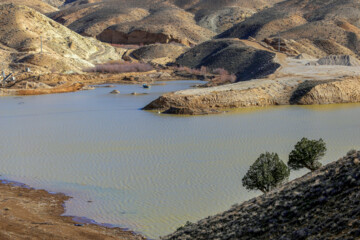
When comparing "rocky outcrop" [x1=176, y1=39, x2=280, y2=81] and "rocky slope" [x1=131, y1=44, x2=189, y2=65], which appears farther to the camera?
"rocky slope" [x1=131, y1=44, x2=189, y2=65]

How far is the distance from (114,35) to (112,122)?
257ft

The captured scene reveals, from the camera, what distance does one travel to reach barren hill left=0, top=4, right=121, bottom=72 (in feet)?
193

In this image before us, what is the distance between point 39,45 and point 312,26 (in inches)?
1445

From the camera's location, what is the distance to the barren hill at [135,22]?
96.8 meters

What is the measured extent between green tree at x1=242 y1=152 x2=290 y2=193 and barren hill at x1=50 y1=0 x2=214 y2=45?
8214cm

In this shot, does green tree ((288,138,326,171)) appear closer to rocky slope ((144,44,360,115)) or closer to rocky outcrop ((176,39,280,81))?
rocky slope ((144,44,360,115))

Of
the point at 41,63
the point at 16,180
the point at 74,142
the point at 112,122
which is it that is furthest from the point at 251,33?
Result: the point at 16,180

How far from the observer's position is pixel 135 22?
106m

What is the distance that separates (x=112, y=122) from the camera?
25.8 metres

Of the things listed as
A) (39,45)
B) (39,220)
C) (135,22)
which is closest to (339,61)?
(39,45)

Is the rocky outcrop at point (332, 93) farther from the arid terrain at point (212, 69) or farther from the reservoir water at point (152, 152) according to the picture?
the reservoir water at point (152, 152)

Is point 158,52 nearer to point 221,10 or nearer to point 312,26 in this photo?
point 312,26

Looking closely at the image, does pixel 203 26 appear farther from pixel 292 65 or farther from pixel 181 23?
pixel 292 65

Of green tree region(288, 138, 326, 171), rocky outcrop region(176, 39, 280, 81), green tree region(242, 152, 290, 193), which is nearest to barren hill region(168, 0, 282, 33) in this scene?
rocky outcrop region(176, 39, 280, 81)
